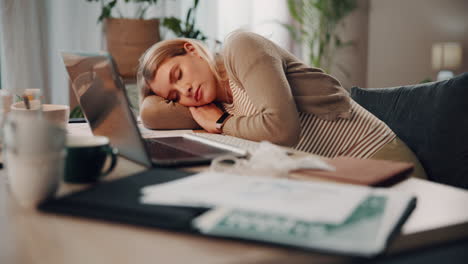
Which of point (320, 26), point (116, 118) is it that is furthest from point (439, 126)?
point (320, 26)

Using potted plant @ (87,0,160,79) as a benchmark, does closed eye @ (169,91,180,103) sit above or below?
below

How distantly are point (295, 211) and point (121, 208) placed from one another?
0.21 m

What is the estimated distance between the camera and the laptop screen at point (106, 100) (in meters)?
0.81

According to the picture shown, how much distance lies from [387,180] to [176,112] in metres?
0.96

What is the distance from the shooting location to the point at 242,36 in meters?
1.38

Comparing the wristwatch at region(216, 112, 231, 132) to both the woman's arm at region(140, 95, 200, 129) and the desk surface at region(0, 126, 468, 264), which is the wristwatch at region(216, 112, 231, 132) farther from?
the desk surface at region(0, 126, 468, 264)

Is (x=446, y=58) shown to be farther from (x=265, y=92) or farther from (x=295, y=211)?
(x=295, y=211)

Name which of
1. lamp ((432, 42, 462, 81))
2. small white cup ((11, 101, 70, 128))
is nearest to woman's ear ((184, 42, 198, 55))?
small white cup ((11, 101, 70, 128))

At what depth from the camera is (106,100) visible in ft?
2.93

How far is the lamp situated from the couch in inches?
135

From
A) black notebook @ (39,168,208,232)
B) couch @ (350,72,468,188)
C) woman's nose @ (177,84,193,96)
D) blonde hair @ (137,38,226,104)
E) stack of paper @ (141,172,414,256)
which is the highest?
blonde hair @ (137,38,226,104)

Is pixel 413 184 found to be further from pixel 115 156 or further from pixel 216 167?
pixel 115 156

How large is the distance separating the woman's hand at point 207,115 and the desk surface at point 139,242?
0.90 m

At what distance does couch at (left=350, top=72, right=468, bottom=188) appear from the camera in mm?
1386
